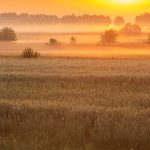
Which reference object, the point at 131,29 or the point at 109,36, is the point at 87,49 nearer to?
the point at 109,36

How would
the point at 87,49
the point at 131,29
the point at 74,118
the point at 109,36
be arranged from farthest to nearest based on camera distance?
the point at 131,29
the point at 109,36
the point at 87,49
the point at 74,118

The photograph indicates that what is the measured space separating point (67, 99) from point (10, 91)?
8.36ft

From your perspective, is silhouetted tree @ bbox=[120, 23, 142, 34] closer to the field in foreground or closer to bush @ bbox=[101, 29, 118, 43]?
bush @ bbox=[101, 29, 118, 43]

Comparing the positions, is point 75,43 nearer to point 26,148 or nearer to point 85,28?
point 85,28

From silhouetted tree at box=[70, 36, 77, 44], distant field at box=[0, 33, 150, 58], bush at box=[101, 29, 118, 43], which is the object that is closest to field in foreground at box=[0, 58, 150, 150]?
distant field at box=[0, 33, 150, 58]

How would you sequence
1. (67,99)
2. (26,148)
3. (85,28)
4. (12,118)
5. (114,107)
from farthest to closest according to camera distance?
(85,28) < (67,99) < (114,107) < (12,118) < (26,148)

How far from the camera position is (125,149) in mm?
10555

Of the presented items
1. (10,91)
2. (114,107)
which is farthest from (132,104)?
(10,91)

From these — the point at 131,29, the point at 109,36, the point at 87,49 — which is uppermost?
the point at 131,29

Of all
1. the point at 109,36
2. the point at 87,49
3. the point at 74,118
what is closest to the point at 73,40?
the point at 109,36

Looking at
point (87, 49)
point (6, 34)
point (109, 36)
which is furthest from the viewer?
point (109, 36)

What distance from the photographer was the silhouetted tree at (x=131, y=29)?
121 meters

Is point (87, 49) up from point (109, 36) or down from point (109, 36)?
down

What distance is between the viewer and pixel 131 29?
12506cm
